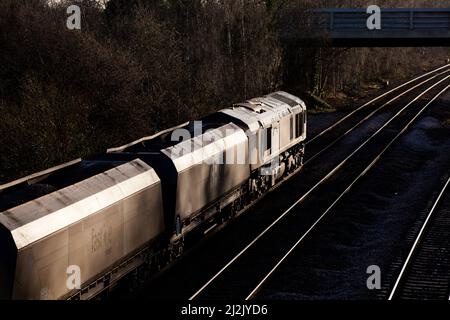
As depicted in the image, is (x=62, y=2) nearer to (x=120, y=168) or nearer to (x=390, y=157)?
(x=390, y=157)

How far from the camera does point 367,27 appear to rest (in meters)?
47.2

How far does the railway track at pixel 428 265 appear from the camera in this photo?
1612 cm

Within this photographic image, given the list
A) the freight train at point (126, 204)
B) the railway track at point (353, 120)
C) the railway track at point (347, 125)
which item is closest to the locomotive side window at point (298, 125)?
the railway track at point (347, 125)

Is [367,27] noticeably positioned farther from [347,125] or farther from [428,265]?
[428,265]

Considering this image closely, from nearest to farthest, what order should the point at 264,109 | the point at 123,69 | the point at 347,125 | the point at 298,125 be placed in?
the point at 264,109
the point at 298,125
the point at 123,69
the point at 347,125

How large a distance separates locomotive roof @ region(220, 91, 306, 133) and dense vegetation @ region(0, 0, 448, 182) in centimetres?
603

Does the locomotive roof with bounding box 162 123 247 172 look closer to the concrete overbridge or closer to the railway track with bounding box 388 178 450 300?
the railway track with bounding box 388 178 450 300

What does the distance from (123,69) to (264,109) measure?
7.68 meters

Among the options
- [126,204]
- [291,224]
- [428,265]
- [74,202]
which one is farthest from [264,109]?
[74,202]

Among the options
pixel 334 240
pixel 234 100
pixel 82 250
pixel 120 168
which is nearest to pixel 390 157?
pixel 234 100

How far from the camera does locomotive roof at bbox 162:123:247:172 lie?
17.5 meters

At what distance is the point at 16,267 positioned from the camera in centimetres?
1079

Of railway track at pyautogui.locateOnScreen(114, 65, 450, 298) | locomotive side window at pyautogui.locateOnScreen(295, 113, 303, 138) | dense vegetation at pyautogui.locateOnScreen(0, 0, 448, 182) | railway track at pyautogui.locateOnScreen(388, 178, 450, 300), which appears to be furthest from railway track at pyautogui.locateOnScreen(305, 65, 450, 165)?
railway track at pyautogui.locateOnScreen(388, 178, 450, 300)

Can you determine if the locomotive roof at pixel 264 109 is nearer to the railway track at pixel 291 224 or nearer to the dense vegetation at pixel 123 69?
the railway track at pixel 291 224
